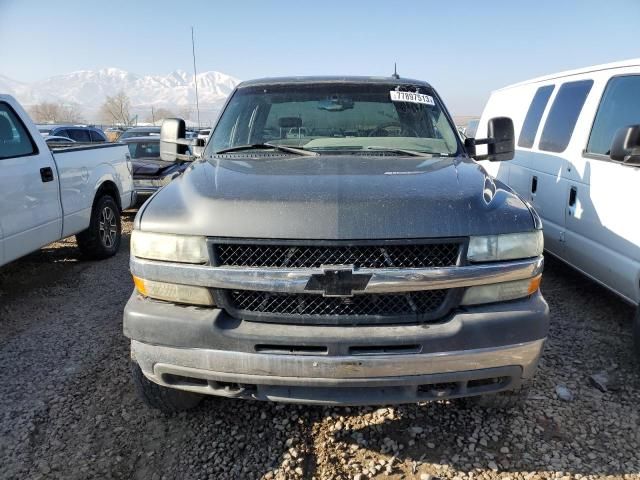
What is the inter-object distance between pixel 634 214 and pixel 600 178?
57 centimetres

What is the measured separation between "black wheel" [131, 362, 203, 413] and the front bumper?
0.39 metres

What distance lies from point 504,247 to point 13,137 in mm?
4715

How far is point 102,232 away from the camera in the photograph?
6.24m

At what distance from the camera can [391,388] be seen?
2254mm

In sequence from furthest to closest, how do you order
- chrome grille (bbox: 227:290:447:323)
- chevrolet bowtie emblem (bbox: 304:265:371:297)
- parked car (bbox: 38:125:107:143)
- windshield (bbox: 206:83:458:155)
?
parked car (bbox: 38:125:107:143) → windshield (bbox: 206:83:458:155) → chrome grille (bbox: 227:290:447:323) → chevrolet bowtie emblem (bbox: 304:265:371:297)

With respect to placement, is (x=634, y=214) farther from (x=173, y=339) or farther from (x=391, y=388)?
(x=173, y=339)

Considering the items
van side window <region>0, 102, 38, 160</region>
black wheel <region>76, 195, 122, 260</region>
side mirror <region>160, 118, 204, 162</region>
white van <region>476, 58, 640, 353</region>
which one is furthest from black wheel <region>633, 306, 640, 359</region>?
black wheel <region>76, 195, 122, 260</region>

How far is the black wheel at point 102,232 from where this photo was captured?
6.05 metres

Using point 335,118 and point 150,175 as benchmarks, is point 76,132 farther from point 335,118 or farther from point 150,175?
point 335,118

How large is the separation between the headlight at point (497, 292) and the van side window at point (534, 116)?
383 cm

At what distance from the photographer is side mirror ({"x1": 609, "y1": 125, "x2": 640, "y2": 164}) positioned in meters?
3.24

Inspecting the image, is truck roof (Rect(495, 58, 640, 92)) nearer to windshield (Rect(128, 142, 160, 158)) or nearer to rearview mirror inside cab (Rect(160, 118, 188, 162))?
→ rearview mirror inside cab (Rect(160, 118, 188, 162))

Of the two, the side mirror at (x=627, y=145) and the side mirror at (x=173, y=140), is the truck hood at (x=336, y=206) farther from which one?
the side mirror at (x=627, y=145)

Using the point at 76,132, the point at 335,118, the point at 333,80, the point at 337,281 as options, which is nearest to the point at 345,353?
the point at 337,281
